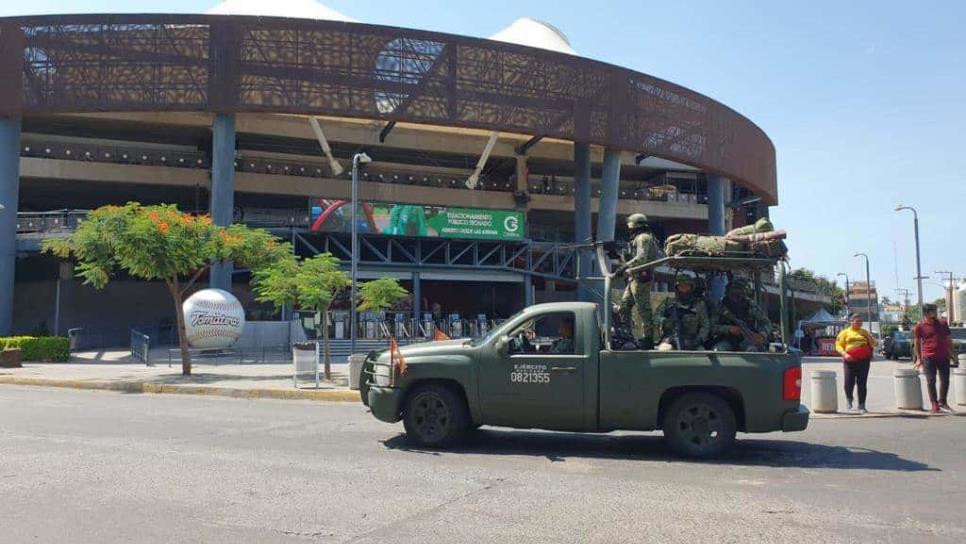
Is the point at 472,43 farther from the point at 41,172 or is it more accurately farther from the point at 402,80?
the point at 41,172

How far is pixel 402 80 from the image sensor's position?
33.1 m

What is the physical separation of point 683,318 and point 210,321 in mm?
19690

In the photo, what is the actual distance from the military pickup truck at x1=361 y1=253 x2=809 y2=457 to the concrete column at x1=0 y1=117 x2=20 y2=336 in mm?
29656

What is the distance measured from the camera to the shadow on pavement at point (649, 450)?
7.80m

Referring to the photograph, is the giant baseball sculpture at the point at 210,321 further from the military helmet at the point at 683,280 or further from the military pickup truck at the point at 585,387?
the military helmet at the point at 683,280

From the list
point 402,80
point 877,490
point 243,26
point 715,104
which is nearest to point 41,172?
point 243,26

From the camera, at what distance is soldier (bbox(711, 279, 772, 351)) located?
8305mm

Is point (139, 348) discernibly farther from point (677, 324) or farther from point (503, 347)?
point (677, 324)

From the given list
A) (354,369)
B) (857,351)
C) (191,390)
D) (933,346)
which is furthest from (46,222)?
(933,346)

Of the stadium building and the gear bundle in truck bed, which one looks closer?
the gear bundle in truck bed

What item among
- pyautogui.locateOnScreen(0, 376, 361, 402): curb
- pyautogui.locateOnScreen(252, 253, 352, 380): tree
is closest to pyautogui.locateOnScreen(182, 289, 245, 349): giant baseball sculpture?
pyautogui.locateOnScreen(0, 376, 361, 402): curb

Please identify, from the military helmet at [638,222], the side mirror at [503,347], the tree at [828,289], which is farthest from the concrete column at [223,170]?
the tree at [828,289]

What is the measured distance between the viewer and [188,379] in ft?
58.2

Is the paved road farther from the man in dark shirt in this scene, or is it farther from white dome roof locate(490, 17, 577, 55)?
white dome roof locate(490, 17, 577, 55)
